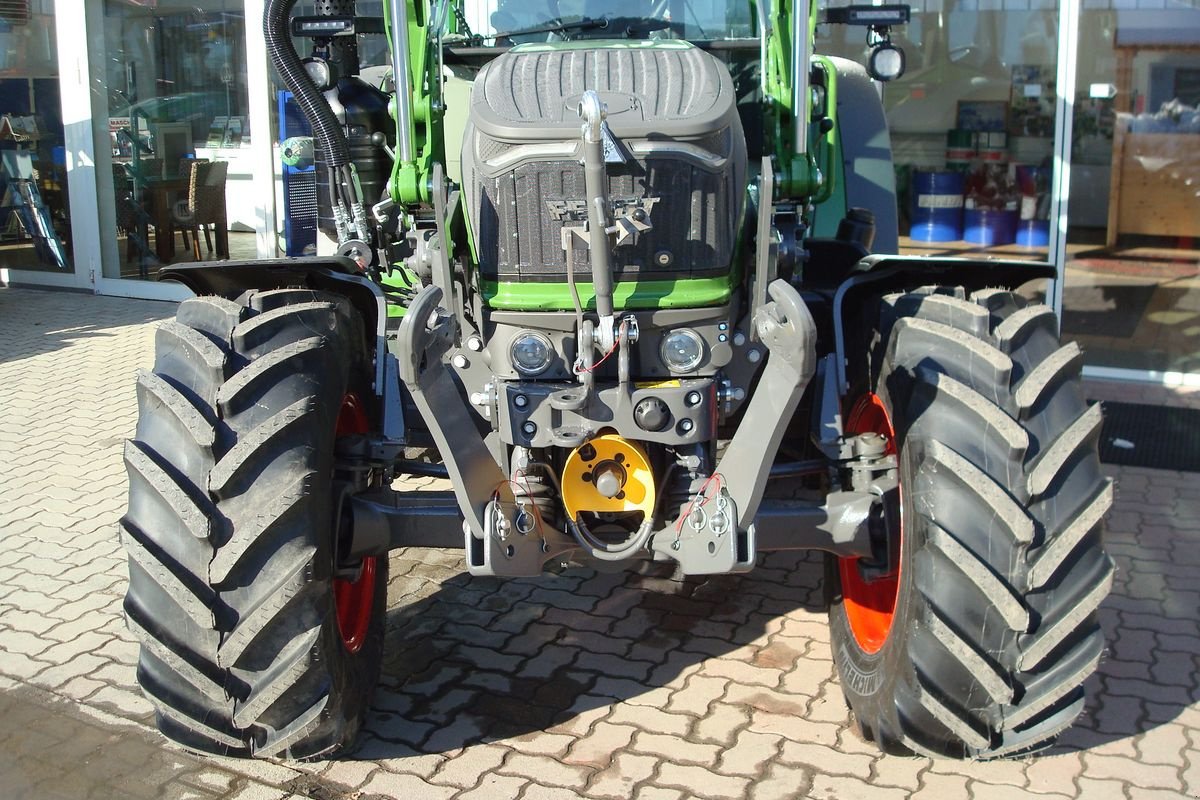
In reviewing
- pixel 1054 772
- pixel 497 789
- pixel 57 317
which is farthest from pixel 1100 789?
pixel 57 317

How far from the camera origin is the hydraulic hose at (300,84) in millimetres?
4684

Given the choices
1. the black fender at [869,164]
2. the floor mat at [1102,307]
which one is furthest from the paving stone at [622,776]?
the floor mat at [1102,307]

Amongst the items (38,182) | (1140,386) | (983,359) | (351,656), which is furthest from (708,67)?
(38,182)

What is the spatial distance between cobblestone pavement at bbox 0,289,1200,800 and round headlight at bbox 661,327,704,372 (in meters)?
1.19

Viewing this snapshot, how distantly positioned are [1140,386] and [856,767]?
5.48 m

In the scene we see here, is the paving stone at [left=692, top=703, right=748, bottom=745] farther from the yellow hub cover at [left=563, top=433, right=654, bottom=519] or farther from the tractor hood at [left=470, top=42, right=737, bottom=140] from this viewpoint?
the tractor hood at [left=470, top=42, right=737, bottom=140]

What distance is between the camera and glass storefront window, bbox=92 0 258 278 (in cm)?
1165

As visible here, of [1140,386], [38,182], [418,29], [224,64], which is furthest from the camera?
[38,182]

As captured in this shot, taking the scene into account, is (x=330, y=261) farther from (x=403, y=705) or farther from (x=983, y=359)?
(x=983, y=359)

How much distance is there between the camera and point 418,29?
14.5 feet

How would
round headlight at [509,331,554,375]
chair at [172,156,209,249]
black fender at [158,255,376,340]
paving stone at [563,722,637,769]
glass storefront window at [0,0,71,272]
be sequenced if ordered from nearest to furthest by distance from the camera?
round headlight at [509,331,554,375], paving stone at [563,722,637,769], black fender at [158,255,376,340], chair at [172,156,209,249], glass storefront window at [0,0,71,272]

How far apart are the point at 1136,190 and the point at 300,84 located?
6.10m

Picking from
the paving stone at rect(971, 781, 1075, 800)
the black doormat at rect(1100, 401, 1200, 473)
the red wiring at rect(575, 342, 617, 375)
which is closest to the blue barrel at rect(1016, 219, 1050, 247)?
the black doormat at rect(1100, 401, 1200, 473)

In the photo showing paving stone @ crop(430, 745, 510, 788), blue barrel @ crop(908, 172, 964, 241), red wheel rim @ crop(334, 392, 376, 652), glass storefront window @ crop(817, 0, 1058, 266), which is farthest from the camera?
blue barrel @ crop(908, 172, 964, 241)
